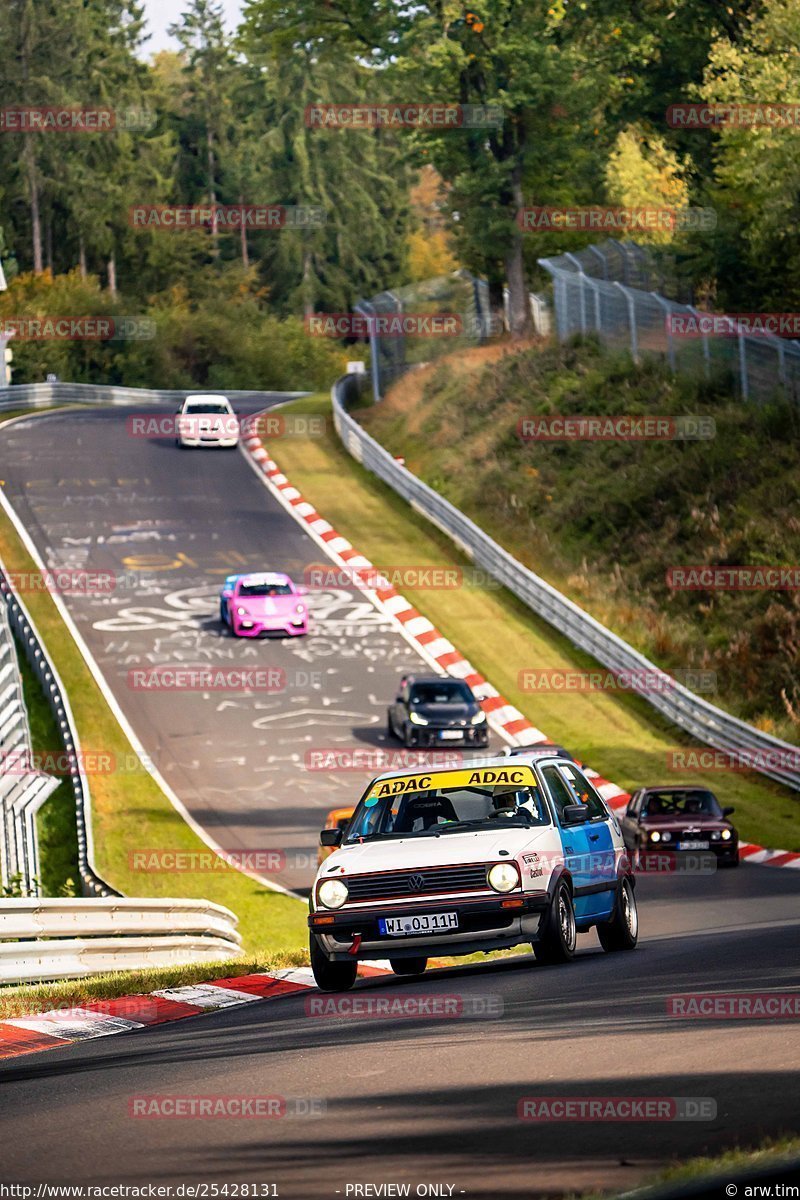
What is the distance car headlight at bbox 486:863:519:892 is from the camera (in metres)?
12.3

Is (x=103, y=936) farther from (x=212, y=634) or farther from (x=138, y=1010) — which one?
(x=212, y=634)

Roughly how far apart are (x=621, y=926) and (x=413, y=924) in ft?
8.81

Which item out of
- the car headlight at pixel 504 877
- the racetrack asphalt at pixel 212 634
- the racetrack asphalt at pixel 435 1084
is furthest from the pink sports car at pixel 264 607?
the car headlight at pixel 504 877

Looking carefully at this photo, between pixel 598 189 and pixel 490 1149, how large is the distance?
5744 cm

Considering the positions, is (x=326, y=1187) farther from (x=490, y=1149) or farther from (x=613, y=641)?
(x=613, y=641)

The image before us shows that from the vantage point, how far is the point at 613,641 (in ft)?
115

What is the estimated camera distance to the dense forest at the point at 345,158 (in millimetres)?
49156

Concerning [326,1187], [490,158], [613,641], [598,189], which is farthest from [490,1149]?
[598,189]

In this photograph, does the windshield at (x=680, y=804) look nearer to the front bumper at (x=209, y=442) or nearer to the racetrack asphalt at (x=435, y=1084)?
the racetrack asphalt at (x=435, y=1084)
